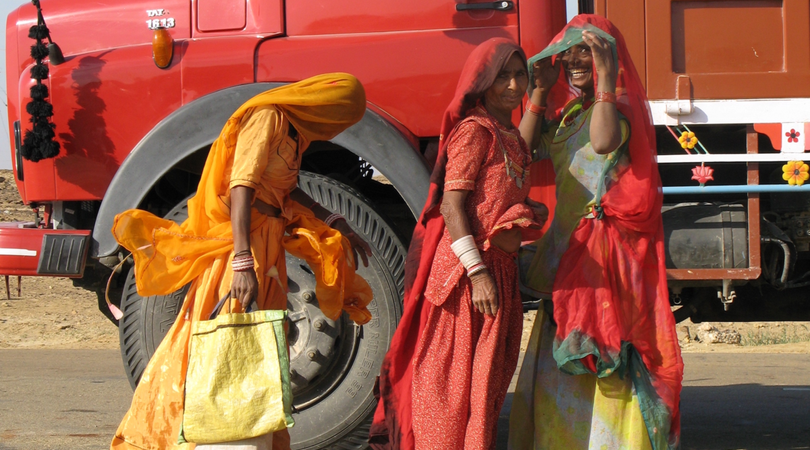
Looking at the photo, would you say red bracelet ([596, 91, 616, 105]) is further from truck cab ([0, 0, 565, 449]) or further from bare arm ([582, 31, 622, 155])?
truck cab ([0, 0, 565, 449])

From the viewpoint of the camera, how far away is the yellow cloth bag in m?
2.49

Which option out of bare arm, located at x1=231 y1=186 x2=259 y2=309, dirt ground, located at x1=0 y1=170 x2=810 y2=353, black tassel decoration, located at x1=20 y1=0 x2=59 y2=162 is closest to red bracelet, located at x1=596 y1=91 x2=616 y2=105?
bare arm, located at x1=231 y1=186 x2=259 y2=309

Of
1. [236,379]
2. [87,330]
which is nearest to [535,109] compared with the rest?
[236,379]

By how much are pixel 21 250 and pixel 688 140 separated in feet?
9.16

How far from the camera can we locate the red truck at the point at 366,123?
10.5ft

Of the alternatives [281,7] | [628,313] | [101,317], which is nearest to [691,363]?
[628,313]

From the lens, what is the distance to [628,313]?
2682 millimetres

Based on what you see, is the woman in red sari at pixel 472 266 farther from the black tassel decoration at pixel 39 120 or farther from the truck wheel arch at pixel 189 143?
the black tassel decoration at pixel 39 120

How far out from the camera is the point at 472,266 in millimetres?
2510

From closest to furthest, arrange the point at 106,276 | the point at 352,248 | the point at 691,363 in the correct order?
the point at 352,248 < the point at 106,276 < the point at 691,363

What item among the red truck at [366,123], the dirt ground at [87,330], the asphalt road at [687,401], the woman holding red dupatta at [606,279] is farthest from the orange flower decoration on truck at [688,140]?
the dirt ground at [87,330]

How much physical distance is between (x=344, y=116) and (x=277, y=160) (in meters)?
0.28

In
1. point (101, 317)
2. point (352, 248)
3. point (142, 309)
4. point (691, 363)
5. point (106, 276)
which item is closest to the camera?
point (352, 248)

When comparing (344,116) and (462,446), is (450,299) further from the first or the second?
(344,116)
